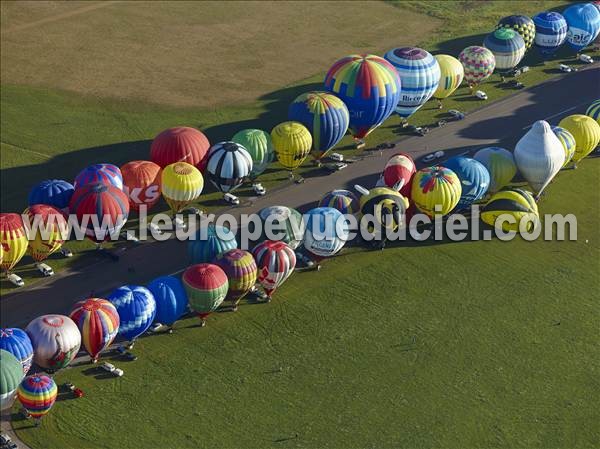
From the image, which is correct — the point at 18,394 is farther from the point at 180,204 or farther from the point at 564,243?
the point at 564,243

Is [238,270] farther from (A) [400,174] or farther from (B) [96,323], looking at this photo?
(A) [400,174]

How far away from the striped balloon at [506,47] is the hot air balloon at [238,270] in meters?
45.0

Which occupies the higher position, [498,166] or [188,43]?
[188,43]

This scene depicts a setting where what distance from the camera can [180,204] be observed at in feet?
273

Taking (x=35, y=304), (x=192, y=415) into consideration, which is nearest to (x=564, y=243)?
(x=192, y=415)

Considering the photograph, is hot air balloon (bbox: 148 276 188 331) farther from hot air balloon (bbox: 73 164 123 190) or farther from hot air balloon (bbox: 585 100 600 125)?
hot air balloon (bbox: 585 100 600 125)

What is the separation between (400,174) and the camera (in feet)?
273

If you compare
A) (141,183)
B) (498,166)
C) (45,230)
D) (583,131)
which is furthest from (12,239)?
(583,131)

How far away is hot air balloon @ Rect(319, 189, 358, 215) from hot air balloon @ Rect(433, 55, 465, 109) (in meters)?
23.3

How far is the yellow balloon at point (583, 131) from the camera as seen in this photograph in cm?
9106

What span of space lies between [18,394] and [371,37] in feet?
226

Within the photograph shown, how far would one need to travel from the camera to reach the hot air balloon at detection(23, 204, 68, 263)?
249ft

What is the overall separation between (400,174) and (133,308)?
25689 millimetres

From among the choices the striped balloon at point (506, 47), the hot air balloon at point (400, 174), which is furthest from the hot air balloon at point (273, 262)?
the striped balloon at point (506, 47)
